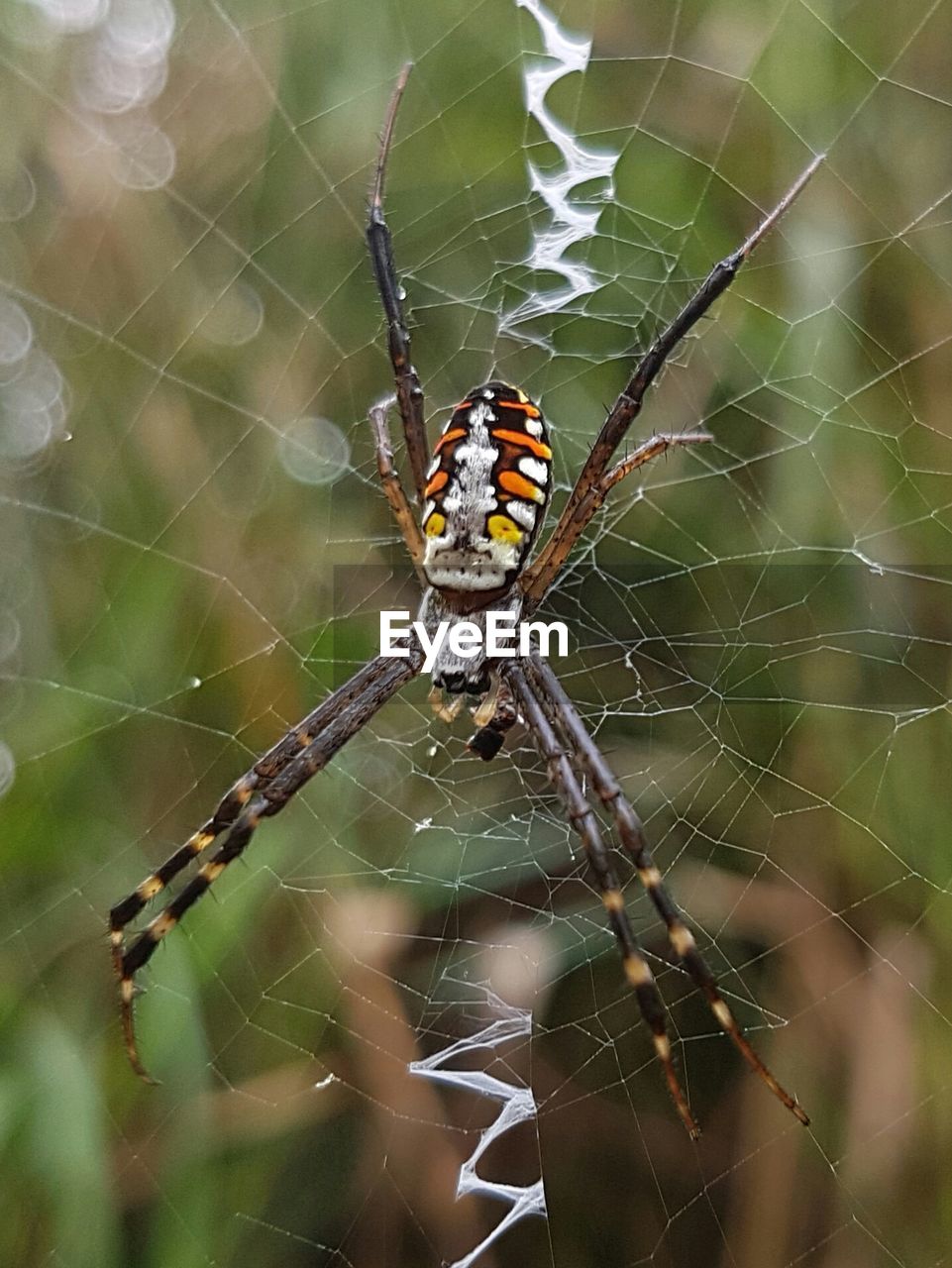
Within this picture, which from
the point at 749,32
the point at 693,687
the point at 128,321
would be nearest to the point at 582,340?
the point at 749,32

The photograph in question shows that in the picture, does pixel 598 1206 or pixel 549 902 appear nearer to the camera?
pixel 598 1206

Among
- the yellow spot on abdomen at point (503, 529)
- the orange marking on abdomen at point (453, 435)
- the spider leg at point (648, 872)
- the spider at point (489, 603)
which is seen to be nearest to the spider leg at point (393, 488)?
the spider at point (489, 603)

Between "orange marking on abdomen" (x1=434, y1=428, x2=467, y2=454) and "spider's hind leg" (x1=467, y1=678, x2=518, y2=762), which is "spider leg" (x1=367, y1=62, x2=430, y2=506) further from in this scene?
"spider's hind leg" (x1=467, y1=678, x2=518, y2=762)

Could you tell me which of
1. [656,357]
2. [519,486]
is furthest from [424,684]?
[656,357]

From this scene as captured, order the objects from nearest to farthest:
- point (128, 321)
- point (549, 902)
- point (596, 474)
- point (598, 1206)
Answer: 1. point (596, 474)
2. point (598, 1206)
3. point (549, 902)
4. point (128, 321)

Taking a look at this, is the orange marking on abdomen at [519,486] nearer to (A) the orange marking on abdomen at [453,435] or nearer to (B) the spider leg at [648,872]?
(A) the orange marking on abdomen at [453,435]

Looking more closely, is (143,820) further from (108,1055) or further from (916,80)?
(916,80)

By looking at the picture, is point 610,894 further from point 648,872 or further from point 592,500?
point 592,500
